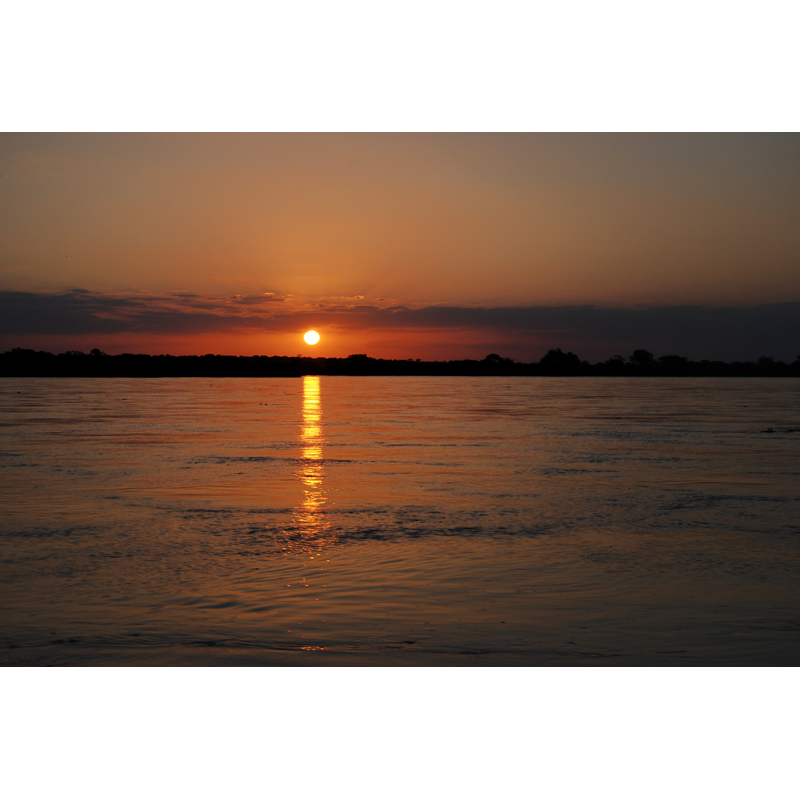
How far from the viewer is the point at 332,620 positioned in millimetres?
6473

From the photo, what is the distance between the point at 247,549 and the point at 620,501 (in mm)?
6273

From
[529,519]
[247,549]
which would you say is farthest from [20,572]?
[529,519]

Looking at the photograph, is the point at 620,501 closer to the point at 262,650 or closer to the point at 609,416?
the point at 262,650

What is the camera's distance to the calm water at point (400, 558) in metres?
5.99

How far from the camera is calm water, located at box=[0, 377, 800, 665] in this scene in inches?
236

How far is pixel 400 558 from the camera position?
28.0ft

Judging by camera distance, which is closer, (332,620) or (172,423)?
(332,620)

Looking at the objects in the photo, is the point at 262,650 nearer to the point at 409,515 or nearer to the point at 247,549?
the point at 247,549

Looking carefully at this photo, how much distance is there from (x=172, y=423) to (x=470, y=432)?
1197 cm

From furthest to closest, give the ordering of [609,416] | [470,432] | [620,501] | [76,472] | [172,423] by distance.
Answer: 1. [609,416]
2. [172,423]
3. [470,432]
4. [76,472]
5. [620,501]

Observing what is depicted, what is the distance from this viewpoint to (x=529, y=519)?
10.8 meters

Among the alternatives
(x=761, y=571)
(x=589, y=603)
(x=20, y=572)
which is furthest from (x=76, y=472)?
(x=761, y=571)

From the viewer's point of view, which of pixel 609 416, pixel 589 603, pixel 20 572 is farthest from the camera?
pixel 609 416

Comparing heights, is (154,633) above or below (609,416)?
below
